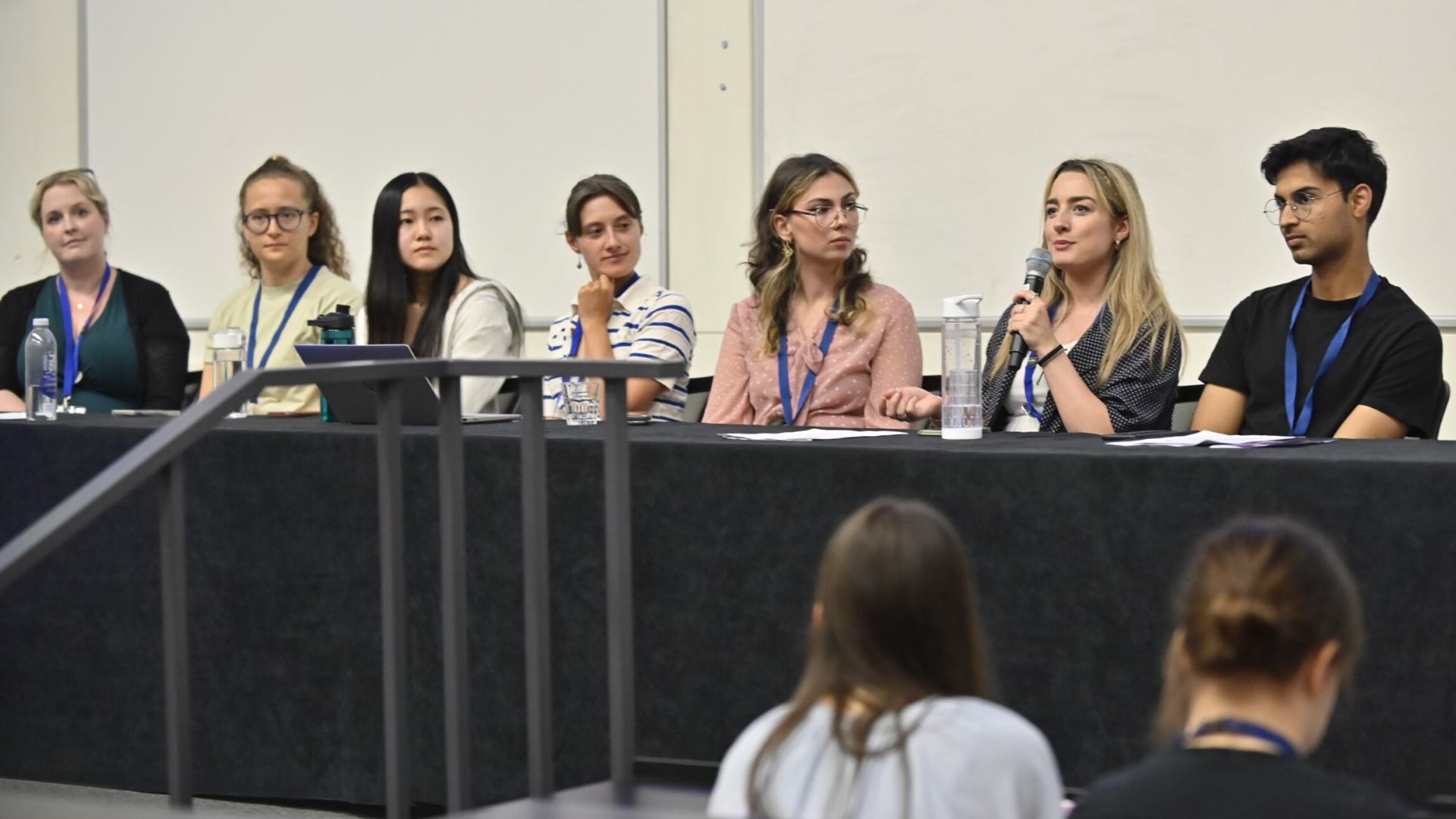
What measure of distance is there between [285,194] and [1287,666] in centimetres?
348

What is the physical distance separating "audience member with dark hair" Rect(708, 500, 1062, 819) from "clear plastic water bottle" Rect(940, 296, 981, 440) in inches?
54.5

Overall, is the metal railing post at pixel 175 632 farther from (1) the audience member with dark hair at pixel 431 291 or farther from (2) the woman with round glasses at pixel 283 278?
(2) the woman with round glasses at pixel 283 278

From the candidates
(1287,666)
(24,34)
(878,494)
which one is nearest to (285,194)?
(878,494)

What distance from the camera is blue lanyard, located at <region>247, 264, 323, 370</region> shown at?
13.8 ft

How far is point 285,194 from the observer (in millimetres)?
4250

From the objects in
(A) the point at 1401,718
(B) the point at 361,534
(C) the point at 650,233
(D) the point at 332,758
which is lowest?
(D) the point at 332,758

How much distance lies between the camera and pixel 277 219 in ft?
14.0

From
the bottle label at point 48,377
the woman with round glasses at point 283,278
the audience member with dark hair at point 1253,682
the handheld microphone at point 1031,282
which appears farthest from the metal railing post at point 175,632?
the woman with round glasses at point 283,278

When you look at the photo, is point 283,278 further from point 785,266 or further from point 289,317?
point 785,266

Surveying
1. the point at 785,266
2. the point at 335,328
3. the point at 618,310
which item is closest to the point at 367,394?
the point at 335,328

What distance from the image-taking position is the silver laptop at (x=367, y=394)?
2773 mm

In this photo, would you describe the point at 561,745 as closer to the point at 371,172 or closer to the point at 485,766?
the point at 485,766

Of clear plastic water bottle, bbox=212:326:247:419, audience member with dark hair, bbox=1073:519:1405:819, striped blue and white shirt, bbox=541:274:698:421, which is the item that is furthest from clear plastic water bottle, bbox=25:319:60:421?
audience member with dark hair, bbox=1073:519:1405:819

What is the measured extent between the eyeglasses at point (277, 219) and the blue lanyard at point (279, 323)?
141 mm
